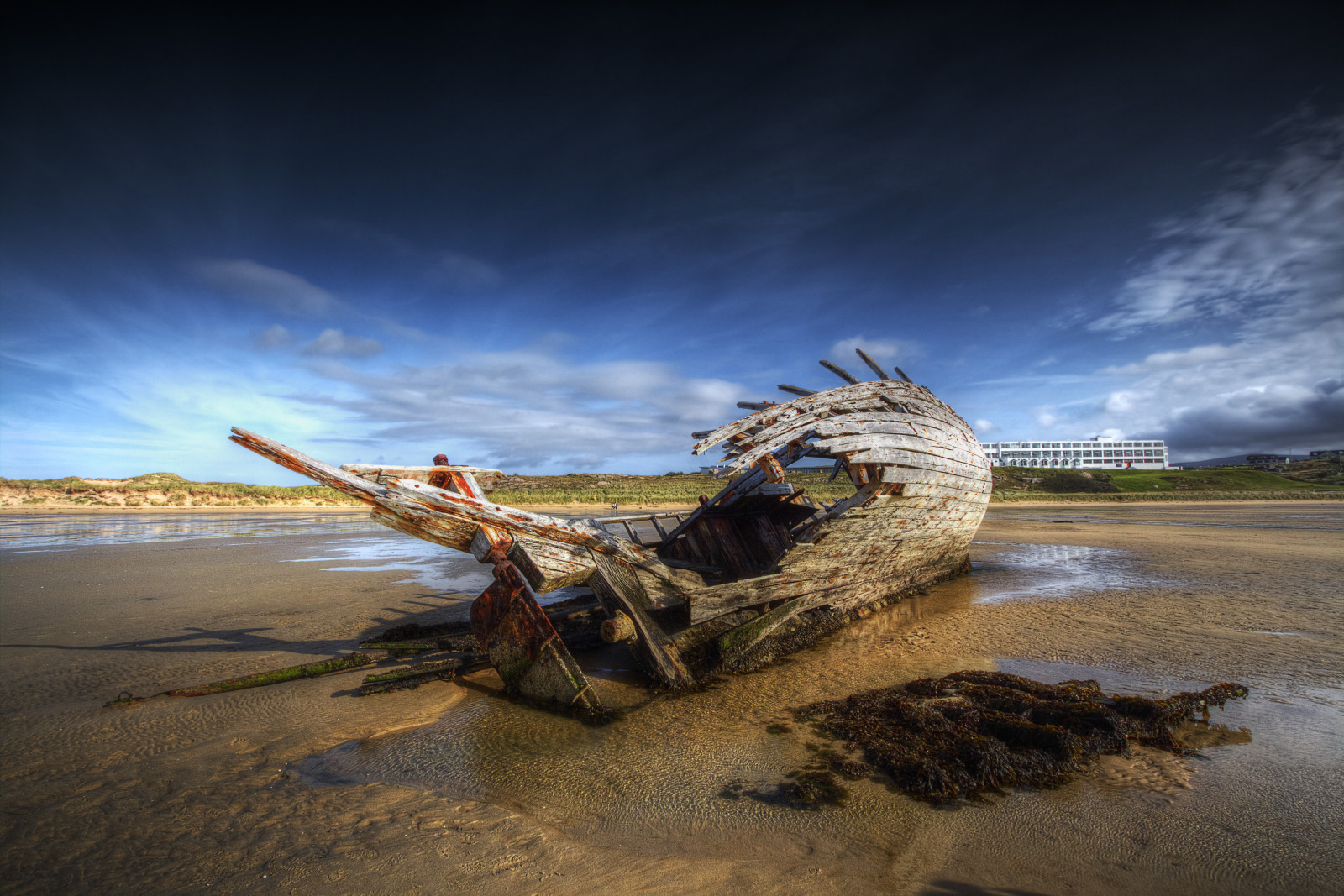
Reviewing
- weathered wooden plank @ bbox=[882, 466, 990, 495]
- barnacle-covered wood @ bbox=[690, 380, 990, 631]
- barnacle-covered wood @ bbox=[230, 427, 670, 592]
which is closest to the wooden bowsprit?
barnacle-covered wood @ bbox=[230, 427, 670, 592]

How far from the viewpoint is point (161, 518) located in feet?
84.1

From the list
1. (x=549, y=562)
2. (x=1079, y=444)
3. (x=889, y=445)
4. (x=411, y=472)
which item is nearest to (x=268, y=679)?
(x=411, y=472)

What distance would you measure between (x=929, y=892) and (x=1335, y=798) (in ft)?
9.11

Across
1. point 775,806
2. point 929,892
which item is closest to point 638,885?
point 775,806

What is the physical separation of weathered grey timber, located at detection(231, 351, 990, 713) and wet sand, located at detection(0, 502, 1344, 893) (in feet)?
1.35

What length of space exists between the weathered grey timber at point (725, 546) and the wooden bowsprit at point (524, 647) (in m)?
0.01

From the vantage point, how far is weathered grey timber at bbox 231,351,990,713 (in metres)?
4.77

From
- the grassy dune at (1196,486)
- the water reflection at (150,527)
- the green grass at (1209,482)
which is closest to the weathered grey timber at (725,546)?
the water reflection at (150,527)

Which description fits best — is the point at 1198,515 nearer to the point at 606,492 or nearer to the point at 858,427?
the point at 858,427

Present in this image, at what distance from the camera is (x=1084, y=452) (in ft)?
360

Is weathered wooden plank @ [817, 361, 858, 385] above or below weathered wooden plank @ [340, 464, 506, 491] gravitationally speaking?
above

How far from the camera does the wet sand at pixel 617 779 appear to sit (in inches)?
105

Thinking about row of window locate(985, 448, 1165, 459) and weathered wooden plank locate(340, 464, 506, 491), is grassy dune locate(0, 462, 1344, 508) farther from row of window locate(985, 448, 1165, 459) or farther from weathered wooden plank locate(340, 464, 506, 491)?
row of window locate(985, 448, 1165, 459)

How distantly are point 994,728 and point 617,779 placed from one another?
2703mm
